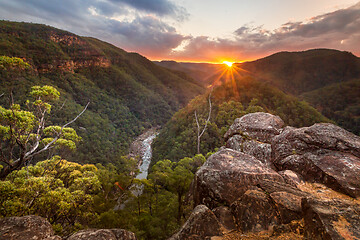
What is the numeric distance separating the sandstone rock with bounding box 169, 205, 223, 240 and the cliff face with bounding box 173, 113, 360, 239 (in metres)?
0.02

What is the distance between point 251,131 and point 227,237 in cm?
791

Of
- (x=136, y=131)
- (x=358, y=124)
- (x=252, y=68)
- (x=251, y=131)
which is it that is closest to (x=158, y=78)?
(x=136, y=131)

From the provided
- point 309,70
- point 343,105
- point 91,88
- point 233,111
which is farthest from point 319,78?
point 91,88

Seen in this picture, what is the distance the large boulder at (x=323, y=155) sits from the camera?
5.26 meters

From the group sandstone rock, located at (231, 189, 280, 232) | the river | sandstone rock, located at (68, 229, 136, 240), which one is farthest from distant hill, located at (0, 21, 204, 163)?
sandstone rock, located at (231, 189, 280, 232)

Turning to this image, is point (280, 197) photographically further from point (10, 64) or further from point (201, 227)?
point (10, 64)

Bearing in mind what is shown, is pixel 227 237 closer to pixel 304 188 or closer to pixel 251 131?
pixel 304 188

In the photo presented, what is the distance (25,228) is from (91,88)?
111676 millimetres

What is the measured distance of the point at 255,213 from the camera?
177 inches

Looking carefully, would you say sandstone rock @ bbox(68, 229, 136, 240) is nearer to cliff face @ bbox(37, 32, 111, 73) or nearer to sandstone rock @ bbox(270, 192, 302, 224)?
sandstone rock @ bbox(270, 192, 302, 224)

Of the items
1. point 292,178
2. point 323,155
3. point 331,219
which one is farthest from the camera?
point 323,155

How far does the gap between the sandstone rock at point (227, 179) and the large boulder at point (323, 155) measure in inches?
59.7

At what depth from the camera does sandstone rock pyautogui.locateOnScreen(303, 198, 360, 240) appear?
317cm

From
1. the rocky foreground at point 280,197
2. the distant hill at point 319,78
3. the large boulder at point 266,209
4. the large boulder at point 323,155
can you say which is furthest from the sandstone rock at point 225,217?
the distant hill at point 319,78
